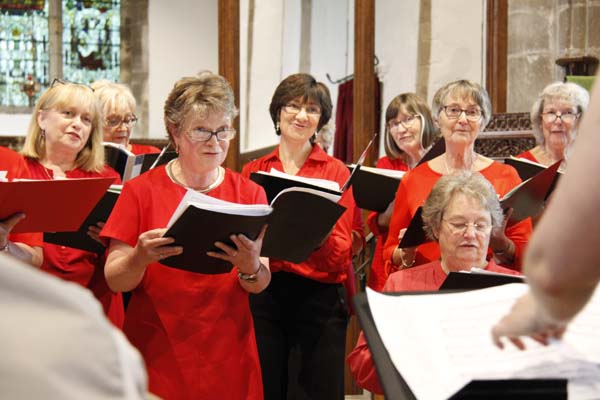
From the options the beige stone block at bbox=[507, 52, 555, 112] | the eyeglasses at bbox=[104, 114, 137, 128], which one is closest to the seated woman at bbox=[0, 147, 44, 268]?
the eyeglasses at bbox=[104, 114, 137, 128]

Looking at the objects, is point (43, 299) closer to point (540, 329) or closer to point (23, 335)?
point (23, 335)

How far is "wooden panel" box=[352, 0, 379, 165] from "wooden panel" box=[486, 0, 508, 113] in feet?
4.32

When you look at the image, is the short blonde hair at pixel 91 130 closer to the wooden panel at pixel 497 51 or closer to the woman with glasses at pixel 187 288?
the woman with glasses at pixel 187 288

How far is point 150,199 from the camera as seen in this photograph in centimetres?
283

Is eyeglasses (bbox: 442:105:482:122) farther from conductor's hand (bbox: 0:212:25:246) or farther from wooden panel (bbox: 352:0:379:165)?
wooden panel (bbox: 352:0:379:165)

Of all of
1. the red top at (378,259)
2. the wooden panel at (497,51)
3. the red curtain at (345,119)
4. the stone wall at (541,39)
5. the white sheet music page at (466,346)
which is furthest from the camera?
the red curtain at (345,119)

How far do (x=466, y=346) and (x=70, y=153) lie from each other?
2409 mm

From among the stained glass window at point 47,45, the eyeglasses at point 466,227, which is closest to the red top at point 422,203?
the eyeglasses at point 466,227

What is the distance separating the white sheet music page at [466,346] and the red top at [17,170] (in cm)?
189

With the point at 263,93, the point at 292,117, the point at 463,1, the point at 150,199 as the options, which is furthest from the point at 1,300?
the point at 463,1

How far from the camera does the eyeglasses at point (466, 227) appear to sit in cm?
295

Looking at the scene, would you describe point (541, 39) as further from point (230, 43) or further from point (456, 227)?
point (456, 227)

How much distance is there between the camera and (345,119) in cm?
966

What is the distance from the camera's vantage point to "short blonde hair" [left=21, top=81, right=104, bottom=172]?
3396mm
